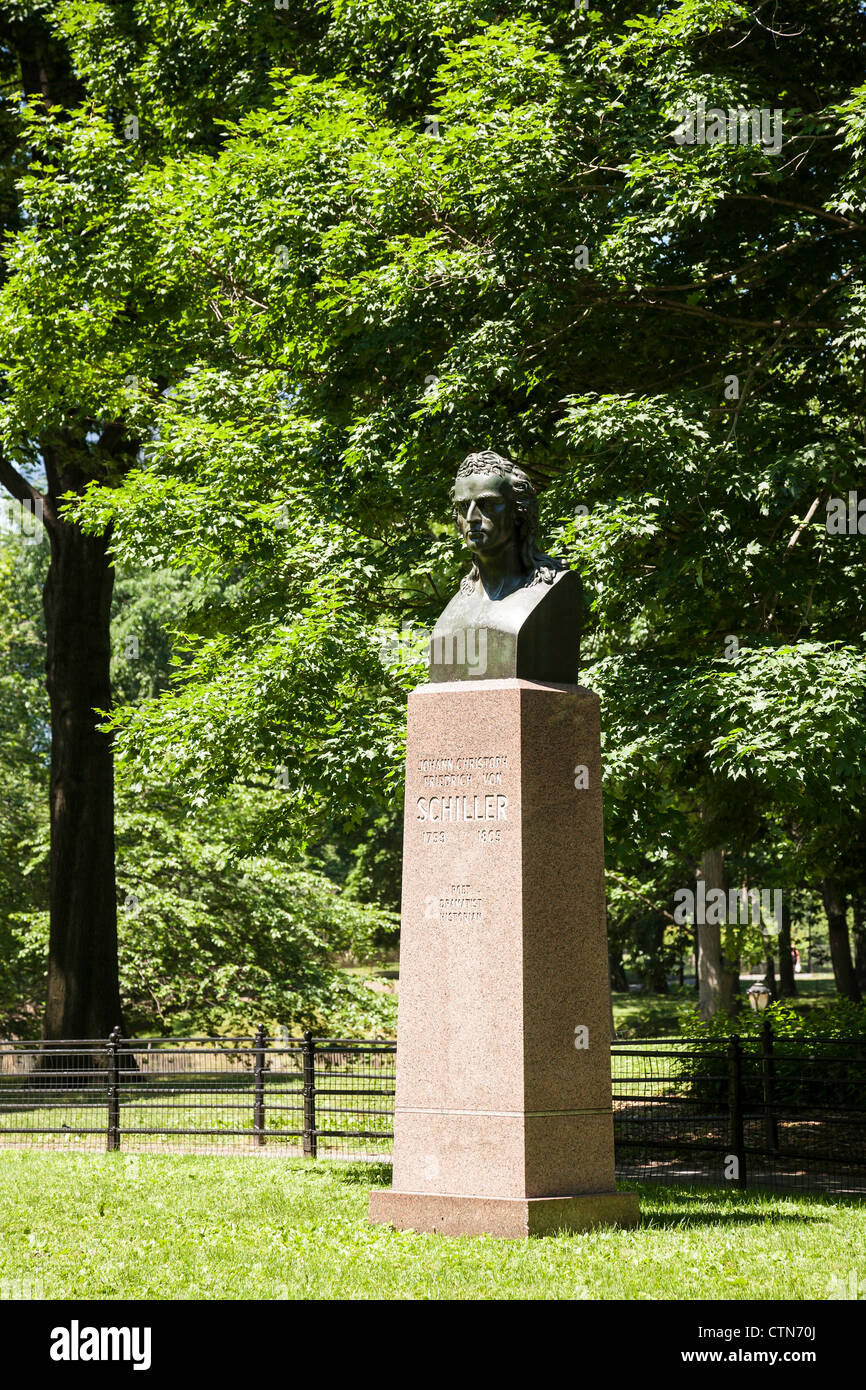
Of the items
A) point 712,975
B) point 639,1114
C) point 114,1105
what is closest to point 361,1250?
point 114,1105

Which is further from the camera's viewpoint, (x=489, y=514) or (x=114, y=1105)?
(x=114, y=1105)

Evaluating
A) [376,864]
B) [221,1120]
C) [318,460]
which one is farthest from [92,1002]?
[376,864]

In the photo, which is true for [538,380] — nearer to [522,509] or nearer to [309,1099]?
[522,509]

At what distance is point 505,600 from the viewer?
30.7 feet

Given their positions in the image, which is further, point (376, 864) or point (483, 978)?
point (376, 864)

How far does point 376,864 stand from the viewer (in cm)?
4550

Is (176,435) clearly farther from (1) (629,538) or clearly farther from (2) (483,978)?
(2) (483,978)

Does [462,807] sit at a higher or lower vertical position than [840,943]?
higher

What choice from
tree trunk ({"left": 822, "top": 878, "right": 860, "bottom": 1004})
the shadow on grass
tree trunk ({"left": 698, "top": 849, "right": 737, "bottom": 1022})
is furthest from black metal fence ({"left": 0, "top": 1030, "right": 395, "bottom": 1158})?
tree trunk ({"left": 822, "top": 878, "right": 860, "bottom": 1004})

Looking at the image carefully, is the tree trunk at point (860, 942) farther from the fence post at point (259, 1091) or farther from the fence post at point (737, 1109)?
the fence post at point (737, 1109)

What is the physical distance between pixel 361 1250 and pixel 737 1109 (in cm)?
585

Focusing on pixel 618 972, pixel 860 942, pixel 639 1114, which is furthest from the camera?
pixel 618 972

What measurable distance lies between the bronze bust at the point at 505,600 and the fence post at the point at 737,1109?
5.12 meters

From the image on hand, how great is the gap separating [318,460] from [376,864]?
31639 mm
